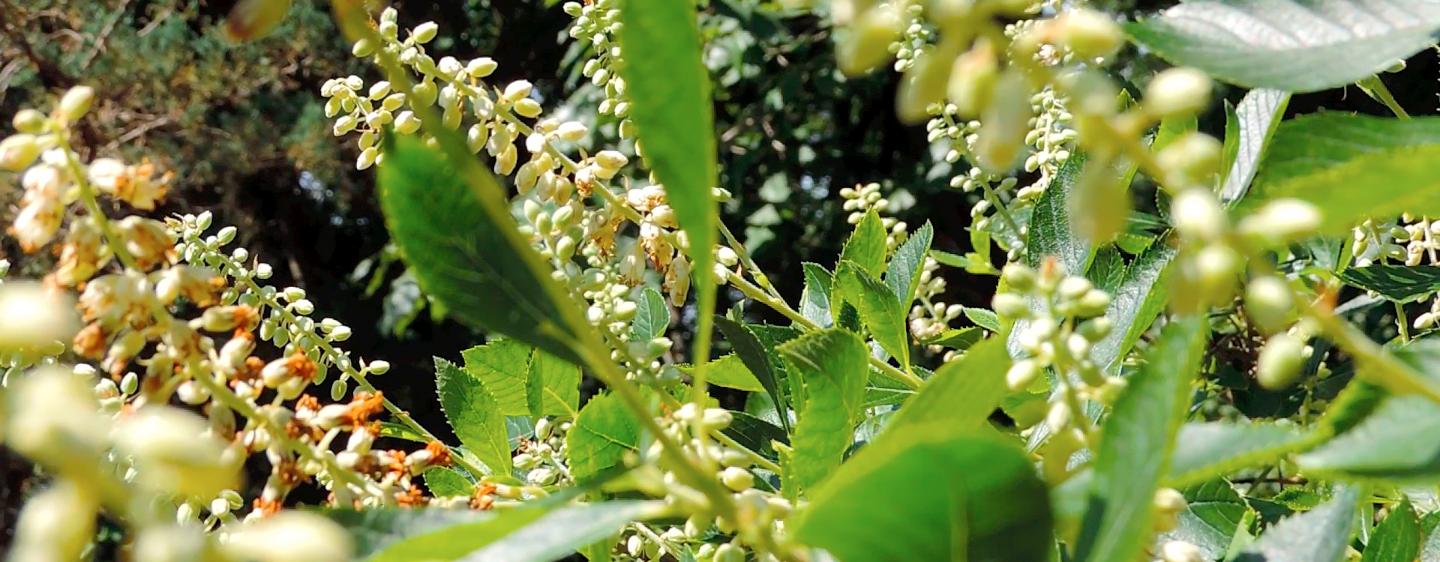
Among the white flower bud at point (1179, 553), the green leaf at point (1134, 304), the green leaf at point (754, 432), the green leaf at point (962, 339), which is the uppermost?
the white flower bud at point (1179, 553)

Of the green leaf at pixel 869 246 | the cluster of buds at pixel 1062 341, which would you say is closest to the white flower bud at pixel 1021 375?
the cluster of buds at pixel 1062 341

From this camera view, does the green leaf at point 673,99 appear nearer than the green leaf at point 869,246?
Yes

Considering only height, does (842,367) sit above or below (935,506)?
below

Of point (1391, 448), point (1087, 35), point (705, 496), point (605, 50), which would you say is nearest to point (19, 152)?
point (705, 496)

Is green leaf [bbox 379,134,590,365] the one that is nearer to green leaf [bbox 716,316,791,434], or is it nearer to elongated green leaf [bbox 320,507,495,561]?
elongated green leaf [bbox 320,507,495,561]

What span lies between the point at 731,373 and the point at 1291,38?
1.93 feet

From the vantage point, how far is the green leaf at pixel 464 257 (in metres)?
0.46

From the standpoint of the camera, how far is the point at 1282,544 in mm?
522

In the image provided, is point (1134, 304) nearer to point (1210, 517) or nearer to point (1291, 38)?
point (1210, 517)

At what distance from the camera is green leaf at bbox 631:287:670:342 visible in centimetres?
110

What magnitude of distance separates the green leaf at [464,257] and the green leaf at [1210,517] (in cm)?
52

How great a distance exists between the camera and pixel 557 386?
97cm

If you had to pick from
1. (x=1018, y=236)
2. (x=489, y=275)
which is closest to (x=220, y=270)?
(x=489, y=275)

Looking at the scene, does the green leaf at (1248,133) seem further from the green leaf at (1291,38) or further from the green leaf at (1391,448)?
the green leaf at (1391,448)
